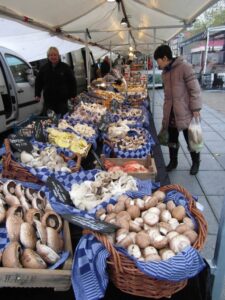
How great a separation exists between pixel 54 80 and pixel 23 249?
14.7 feet

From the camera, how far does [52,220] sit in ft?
5.17

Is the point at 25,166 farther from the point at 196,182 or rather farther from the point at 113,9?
the point at 113,9

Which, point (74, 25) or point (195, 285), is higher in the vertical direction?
point (74, 25)

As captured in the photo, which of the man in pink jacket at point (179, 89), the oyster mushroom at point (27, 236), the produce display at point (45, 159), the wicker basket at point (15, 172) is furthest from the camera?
the man in pink jacket at point (179, 89)

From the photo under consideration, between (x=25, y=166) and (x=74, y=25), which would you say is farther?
(x=74, y=25)

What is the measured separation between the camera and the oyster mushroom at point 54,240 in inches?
56.2

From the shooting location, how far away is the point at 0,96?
5.54 metres

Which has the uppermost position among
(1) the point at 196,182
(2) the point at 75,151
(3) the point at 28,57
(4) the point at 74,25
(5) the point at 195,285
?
(4) the point at 74,25

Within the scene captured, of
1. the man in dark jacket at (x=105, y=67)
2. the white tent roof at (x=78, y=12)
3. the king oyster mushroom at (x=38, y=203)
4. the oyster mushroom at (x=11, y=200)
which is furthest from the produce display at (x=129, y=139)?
the man in dark jacket at (x=105, y=67)

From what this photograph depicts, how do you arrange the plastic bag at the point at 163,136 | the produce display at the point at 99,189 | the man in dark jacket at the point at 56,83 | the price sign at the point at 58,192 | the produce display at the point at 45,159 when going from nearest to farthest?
1. the price sign at the point at 58,192
2. the produce display at the point at 99,189
3. the produce display at the point at 45,159
4. the plastic bag at the point at 163,136
5. the man in dark jacket at the point at 56,83

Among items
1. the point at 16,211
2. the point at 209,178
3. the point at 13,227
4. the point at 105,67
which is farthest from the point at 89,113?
the point at 105,67

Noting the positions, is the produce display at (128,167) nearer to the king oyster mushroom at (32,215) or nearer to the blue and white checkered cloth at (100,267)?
the king oyster mushroom at (32,215)

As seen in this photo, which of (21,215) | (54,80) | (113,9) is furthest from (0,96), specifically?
(21,215)

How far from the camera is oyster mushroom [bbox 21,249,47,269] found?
51.9 inches
